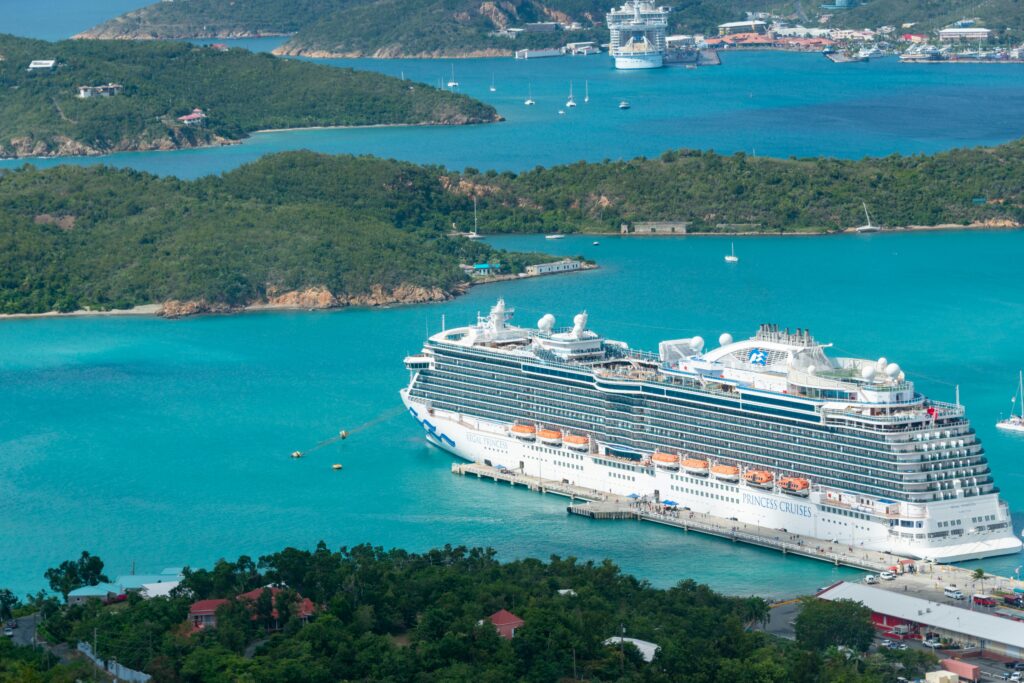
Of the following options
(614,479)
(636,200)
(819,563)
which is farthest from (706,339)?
(636,200)

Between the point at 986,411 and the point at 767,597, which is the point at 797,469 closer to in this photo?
the point at 767,597

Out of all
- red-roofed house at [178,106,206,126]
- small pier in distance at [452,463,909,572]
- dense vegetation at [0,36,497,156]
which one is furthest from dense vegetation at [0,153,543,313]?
red-roofed house at [178,106,206,126]

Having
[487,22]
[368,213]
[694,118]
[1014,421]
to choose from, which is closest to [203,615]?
[1014,421]

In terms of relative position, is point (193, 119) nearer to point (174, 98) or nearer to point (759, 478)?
point (174, 98)

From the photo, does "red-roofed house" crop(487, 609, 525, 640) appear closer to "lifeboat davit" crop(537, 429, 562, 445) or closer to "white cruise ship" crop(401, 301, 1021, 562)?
"white cruise ship" crop(401, 301, 1021, 562)

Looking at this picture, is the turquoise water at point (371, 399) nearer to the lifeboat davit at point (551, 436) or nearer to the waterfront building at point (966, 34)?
the lifeboat davit at point (551, 436)

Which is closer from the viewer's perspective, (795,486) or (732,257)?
(795,486)

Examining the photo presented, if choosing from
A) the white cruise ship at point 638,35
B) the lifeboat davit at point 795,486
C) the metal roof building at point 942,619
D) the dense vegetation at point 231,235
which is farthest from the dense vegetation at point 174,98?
the metal roof building at point 942,619
